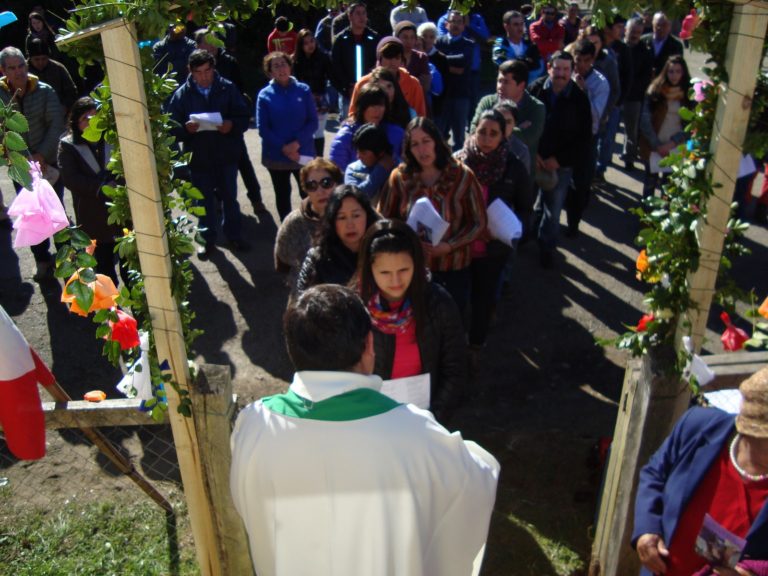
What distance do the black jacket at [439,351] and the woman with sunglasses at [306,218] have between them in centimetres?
128

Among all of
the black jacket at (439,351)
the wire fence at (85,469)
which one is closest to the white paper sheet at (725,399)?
the black jacket at (439,351)

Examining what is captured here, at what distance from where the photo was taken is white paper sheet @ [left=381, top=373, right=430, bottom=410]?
3473 mm

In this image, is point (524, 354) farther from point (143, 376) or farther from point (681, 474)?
point (143, 376)

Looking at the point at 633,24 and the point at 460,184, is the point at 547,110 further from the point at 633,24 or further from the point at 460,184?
the point at 633,24

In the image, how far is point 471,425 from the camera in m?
4.91

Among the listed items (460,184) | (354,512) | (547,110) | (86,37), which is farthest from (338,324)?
(547,110)

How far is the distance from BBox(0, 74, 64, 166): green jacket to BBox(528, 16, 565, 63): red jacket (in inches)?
228

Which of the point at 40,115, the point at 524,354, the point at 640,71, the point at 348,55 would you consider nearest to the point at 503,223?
the point at 524,354

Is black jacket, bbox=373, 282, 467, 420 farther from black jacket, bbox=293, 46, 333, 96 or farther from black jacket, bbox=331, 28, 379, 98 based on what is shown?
black jacket, bbox=293, 46, 333, 96

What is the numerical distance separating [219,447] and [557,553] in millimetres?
1861

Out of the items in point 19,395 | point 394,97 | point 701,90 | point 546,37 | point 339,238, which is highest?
point 701,90

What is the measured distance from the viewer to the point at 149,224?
2.65 meters

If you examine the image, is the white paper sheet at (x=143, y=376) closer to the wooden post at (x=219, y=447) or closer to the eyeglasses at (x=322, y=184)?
the wooden post at (x=219, y=447)

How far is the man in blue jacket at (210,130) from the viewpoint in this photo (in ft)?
21.9
